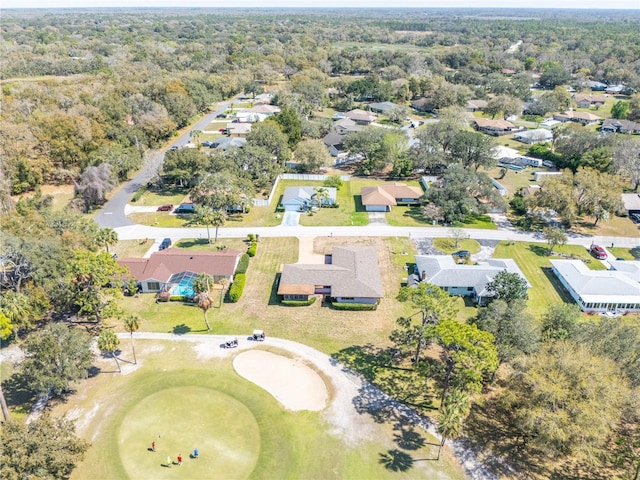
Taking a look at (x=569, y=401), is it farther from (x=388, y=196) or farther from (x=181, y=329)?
(x=388, y=196)

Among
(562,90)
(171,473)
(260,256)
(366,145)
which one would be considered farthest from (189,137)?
(562,90)

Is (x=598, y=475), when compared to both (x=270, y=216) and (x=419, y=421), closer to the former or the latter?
(x=419, y=421)

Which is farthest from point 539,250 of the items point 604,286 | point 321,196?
point 321,196

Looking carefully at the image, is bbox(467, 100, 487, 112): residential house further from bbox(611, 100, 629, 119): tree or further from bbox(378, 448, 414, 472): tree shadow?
bbox(378, 448, 414, 472): tree shadow

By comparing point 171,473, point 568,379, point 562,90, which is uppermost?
point 562,90

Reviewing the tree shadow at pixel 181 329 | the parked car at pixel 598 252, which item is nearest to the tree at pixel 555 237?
the parked car at pixel 598 252

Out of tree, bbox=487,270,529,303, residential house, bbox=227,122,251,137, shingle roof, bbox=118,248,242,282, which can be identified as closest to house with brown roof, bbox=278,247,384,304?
shingle roof, bbox=118,248,242,282
